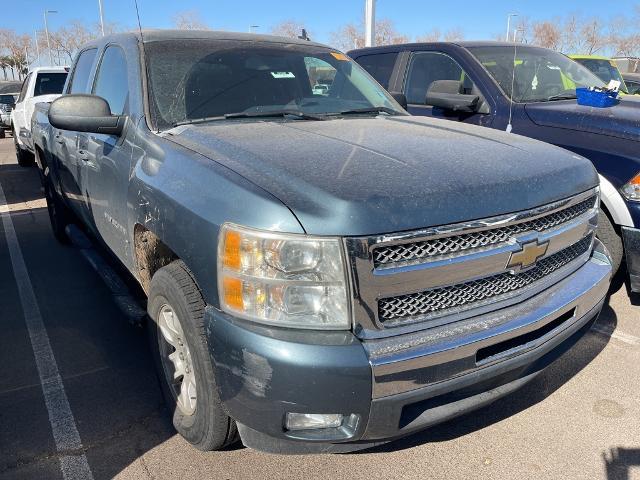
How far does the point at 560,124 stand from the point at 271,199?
123 inches

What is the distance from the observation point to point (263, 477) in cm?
237

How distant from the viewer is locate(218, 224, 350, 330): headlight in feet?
6.01

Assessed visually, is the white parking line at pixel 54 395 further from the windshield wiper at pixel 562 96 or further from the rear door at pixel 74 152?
the windshield wiper at pixel 562 96

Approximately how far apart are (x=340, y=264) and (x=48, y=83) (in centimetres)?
1065

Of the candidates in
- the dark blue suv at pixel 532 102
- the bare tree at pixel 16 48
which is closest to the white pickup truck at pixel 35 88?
the dark blue suv at pixel 532 102

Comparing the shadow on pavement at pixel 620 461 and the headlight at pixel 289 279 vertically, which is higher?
the headlight at pixel 289 279

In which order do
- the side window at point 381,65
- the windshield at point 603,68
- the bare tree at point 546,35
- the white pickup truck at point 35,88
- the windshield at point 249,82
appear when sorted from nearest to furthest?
the windshield at point 249,82, the side window at point 381,65, the windshield at point 603,68, the white pickup truck at point 35,88, the bare tree at point 546,35

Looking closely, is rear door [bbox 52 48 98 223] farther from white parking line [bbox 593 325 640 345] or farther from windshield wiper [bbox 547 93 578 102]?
windshield wiper [bbox 547 93 578 102]

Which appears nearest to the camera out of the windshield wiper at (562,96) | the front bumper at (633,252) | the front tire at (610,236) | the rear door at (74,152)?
the front bumper at (633,252)

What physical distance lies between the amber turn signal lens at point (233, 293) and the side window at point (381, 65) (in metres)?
4.30

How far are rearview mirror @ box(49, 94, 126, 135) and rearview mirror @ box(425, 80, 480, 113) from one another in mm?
2812

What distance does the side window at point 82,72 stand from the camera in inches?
166

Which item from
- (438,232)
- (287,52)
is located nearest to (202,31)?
(287,52)

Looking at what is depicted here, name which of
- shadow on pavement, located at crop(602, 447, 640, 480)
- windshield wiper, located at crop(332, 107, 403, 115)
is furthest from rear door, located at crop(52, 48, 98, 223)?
shadow on pavement, located at crop(602, 447, 640, 480)
